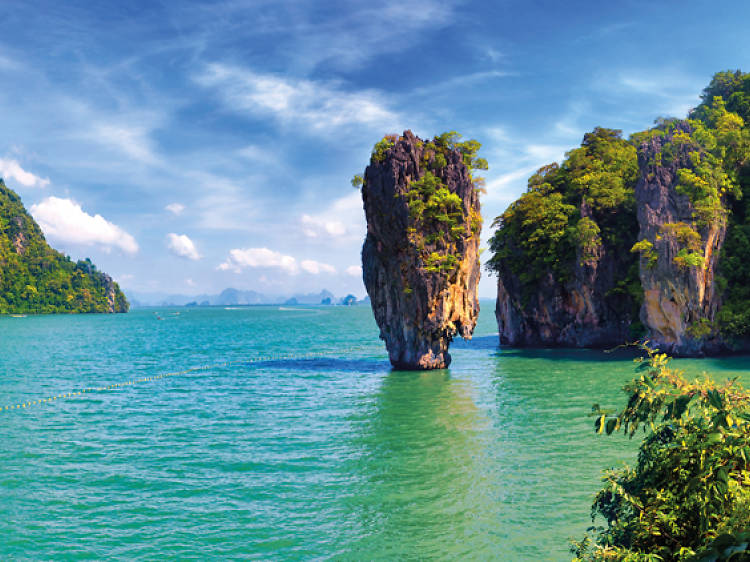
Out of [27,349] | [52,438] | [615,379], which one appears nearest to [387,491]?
[52,438]

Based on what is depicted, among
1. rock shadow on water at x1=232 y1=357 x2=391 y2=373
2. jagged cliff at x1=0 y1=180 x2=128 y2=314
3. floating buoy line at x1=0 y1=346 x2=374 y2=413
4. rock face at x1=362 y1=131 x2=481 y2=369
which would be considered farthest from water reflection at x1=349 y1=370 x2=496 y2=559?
jagged cliff at x1=0 y1=180 x2=128 y2=314

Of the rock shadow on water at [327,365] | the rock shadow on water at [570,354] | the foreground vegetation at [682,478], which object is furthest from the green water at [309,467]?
the rock shadow on water at [570,354]

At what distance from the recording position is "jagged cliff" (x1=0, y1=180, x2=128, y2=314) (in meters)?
176

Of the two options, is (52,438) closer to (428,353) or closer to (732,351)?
(428,353)

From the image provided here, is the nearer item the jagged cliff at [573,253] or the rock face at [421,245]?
the rock face at [421,245]

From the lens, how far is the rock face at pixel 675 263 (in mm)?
41031

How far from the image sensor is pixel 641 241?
4400 cm

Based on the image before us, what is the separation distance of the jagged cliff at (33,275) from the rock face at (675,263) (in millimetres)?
192301

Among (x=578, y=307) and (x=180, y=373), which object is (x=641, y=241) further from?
(x=180, y=373)

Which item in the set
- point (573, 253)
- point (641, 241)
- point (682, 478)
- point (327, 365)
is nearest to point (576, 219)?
point (573, 253)

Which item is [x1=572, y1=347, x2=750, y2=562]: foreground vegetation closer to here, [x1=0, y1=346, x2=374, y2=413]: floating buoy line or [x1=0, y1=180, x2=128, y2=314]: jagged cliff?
[x1=0, y1=346, x2=374, y2=413]: floating buoy line

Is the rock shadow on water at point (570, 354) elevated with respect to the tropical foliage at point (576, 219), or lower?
lower

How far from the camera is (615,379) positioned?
33.6 meters

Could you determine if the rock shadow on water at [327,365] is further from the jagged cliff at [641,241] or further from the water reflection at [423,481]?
the jagged cliff at [641,241]
